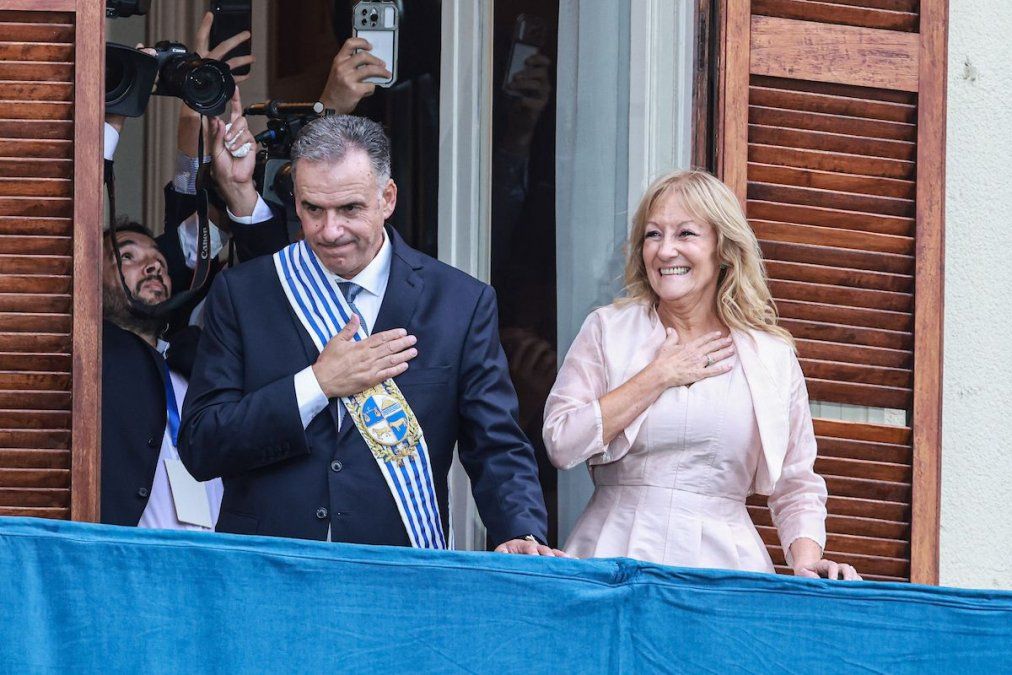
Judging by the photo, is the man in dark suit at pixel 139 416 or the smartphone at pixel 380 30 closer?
the man in dark suit at pixel 139 416

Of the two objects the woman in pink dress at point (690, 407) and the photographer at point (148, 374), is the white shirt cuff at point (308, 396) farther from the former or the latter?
the photographer at point (148, 374)

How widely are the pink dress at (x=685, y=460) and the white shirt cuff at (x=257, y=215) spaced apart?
37.7 inches

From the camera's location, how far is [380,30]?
179 inches

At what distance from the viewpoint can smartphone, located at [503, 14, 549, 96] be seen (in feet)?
15.0

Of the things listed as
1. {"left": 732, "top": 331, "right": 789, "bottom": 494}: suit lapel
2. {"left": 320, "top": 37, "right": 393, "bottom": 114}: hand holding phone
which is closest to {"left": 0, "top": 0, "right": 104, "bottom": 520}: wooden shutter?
{"left": 320, "top": 37, "right": 393, "bottom": 114}: hand holding phone

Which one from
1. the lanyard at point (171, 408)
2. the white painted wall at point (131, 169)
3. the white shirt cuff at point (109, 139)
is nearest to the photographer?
the white shirt cuff at point (109, 139)

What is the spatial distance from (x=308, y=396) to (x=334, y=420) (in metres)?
0.10

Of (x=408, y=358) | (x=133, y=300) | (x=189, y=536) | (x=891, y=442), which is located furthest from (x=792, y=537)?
(x=133, y=300)

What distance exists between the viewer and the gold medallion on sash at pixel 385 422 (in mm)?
3355

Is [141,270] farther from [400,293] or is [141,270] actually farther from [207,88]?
[400,293]

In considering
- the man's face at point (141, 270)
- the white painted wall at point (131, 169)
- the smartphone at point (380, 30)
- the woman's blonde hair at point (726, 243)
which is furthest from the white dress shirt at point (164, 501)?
the white painted wall at point (131, 169)

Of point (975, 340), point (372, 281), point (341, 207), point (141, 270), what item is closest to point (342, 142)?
point (341, 207)

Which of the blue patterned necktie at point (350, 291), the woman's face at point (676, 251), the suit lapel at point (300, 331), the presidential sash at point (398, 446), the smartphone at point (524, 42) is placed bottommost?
the presidential sash at point (398, 446)

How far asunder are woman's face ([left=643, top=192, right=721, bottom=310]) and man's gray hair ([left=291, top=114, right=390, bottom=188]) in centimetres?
58
